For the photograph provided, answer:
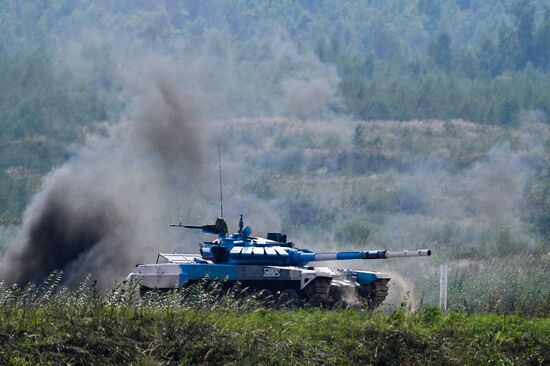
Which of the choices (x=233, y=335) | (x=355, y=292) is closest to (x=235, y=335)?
(x=233, y=335)

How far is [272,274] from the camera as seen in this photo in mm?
31969

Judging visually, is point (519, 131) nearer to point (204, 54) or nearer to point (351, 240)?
point (351, 240)

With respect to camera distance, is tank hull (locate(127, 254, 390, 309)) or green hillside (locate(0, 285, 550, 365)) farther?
tank hull (locate(127, 254, 390, 309))

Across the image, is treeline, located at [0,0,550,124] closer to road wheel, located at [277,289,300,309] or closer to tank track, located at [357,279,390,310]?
tank track, located at [357,279,390,310]

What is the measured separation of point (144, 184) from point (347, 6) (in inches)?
2526

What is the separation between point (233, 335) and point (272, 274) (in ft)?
35.1

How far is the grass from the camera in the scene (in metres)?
20.1

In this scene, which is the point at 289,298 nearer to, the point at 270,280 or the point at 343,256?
the point at 270,280

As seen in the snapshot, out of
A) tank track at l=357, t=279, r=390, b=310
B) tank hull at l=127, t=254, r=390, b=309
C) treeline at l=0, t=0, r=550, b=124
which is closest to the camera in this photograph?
tank hull at l=127, t=254, r=390, b=309

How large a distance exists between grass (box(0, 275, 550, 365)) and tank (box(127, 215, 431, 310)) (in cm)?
686

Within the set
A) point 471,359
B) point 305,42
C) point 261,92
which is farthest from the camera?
point 305,42

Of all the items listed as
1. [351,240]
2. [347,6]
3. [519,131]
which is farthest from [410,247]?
[347,6]

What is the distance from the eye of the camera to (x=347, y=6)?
107438mm

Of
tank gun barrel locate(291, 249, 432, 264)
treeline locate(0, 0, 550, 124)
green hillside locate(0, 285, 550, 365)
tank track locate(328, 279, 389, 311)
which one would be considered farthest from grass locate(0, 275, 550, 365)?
treeline locate(0, 0, 550, 124)
